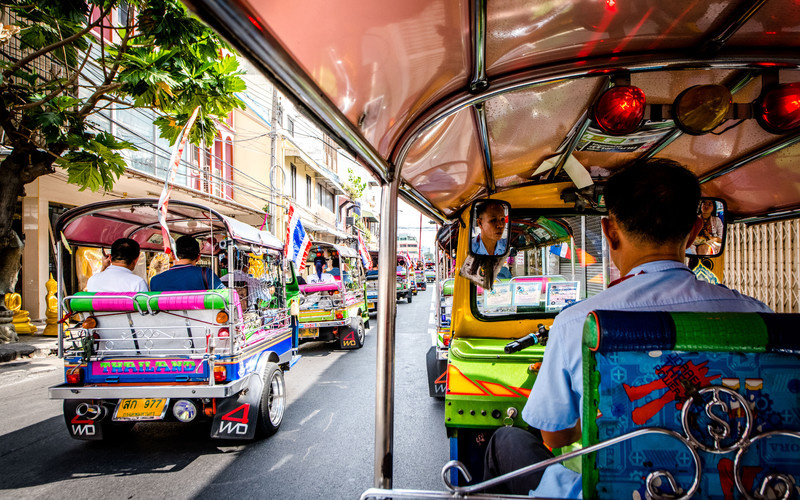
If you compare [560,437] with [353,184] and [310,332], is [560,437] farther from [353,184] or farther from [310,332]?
[353,184]

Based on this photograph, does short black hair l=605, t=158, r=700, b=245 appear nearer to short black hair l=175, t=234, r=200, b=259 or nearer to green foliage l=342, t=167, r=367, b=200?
short black hair l=175, t=234, r=200, b=259

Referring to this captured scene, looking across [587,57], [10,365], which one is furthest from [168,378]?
[10,365]

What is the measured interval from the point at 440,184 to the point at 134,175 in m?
11.0

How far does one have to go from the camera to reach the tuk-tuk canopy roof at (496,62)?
1127mm

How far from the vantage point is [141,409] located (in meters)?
3.88

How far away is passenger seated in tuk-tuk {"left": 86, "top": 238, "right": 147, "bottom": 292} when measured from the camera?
14.3 ft

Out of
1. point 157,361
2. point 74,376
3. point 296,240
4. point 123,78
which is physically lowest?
point 74,376

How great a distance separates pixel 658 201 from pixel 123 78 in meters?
5.93

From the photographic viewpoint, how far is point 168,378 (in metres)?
4.07

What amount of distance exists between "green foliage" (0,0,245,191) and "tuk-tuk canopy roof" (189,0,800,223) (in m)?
4.20

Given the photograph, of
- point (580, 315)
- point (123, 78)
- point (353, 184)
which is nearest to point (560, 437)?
point (580, 315)

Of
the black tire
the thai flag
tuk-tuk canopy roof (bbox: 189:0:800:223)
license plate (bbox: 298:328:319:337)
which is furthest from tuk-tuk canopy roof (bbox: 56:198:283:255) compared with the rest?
license plate (bbox: 298:328:319:337)

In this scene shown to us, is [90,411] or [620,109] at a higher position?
[620,109]

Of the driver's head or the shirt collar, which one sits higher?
the driver's head
